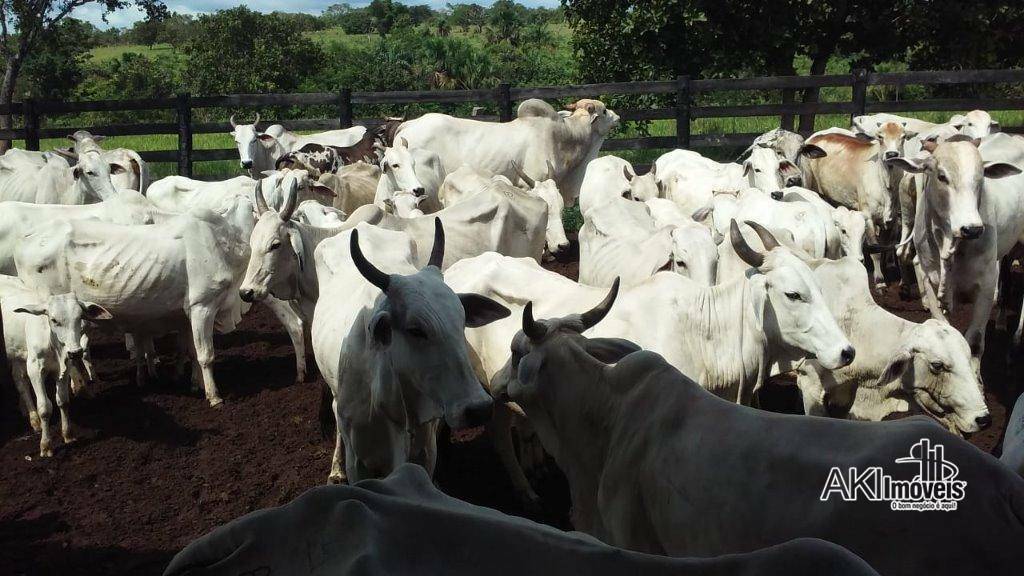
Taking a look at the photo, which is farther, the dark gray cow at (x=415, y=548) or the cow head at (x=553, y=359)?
the cow head at (x=553, y=359)

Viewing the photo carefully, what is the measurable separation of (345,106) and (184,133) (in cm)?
243

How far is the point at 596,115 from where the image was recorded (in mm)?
13766

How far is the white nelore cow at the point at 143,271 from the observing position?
8.27 m

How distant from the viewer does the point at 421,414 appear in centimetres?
458

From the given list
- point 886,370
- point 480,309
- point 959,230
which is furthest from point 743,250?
point 959,230

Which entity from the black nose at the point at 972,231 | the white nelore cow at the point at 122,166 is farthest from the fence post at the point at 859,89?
the white nelore cow at the point at 122,166

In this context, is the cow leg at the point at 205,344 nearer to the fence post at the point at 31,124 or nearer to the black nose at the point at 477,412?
the black nose at the point at 477,412

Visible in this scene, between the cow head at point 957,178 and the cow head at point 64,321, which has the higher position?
the cow head at point 957,178

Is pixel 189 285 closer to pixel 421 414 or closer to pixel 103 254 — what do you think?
pixel 103 254

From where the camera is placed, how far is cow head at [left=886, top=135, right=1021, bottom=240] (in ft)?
26.2

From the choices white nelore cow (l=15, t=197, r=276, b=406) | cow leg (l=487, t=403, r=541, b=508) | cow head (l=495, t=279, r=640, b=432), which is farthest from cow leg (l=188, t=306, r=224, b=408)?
cow head (l=495, t=279, r=640, b=432)

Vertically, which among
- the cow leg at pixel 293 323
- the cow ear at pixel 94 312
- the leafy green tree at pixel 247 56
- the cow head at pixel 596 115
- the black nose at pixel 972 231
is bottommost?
the cow leg at pixel 293 323

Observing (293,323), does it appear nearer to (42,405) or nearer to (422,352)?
(42,405)

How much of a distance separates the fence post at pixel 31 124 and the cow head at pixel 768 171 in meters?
10.6
